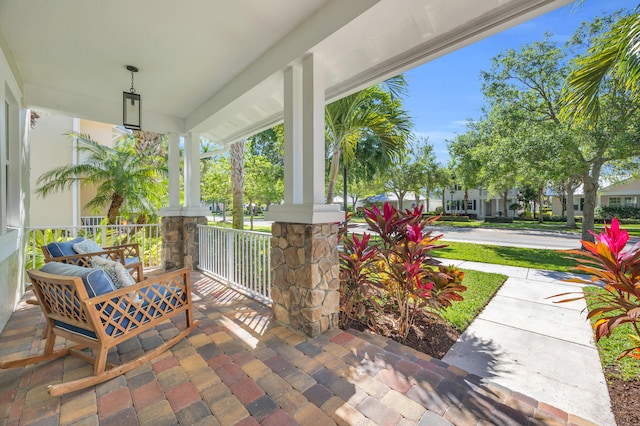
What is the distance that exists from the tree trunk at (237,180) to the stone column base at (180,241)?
7.08ft

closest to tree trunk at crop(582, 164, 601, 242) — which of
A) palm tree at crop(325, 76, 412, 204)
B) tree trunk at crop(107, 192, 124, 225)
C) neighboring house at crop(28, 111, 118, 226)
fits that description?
palm tree at crop(325, 76, 412, 204)

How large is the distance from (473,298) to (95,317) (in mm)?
4936

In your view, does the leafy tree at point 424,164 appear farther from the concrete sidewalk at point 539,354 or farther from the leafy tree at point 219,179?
the concrete sidewalk at point 539,354

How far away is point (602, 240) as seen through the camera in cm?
216

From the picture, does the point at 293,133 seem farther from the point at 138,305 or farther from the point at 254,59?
the point at 138,305

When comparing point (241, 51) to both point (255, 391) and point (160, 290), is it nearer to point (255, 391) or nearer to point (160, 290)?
point (160, 290)

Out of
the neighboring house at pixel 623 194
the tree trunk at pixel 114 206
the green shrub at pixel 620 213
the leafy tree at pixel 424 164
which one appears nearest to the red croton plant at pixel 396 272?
the tree trunk at pixel 114 206

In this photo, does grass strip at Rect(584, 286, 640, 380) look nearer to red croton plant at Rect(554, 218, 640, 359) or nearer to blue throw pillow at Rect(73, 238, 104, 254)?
red croton plant at Rect(554, 218, 640, 359)

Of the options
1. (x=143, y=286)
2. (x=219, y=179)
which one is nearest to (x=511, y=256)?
(x=143, y=286)

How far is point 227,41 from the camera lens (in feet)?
9.75

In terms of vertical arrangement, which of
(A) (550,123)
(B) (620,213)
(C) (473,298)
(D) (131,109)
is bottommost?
(C) (473,298)

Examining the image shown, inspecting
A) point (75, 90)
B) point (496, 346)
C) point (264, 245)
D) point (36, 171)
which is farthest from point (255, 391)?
point (36, 171)

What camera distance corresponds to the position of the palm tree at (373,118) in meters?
5.47

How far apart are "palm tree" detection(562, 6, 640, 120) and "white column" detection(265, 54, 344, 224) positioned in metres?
2.70
